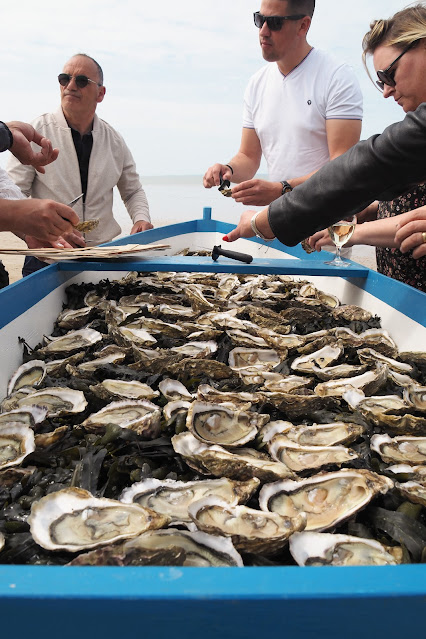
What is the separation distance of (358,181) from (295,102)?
175 centimetres

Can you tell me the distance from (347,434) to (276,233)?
1128 mm

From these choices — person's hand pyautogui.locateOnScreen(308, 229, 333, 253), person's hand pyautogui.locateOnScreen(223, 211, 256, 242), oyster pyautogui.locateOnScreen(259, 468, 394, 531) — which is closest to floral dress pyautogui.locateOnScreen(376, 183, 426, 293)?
person's hand pyautogui.locateOnScreen(308, 229, 333, 253)

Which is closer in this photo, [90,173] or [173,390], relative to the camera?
[173,390]

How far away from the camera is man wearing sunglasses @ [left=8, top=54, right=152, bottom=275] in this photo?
3529 millimetres

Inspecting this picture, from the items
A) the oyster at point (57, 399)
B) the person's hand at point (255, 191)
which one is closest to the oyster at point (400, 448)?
the oyster at point (57, 399)

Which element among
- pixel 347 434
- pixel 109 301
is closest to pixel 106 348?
pixel 109 301

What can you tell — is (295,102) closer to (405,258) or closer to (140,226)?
(405,258)

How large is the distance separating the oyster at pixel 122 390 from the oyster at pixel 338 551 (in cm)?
63

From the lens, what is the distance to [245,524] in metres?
0.81

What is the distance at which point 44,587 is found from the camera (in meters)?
0.47

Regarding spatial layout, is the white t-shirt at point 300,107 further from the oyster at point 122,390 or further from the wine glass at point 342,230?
the oyster at point 122,390

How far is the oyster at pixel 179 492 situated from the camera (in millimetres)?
885

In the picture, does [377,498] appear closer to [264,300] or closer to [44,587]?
[44,587]

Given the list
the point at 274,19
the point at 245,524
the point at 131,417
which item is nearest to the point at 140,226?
the point at 274,19
